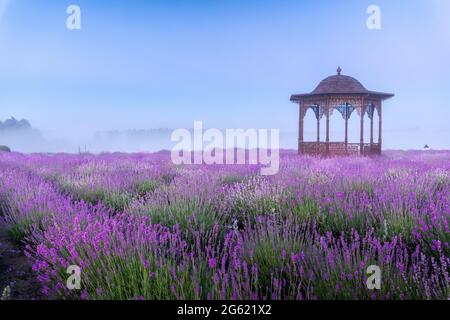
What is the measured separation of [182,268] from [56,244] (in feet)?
4.22

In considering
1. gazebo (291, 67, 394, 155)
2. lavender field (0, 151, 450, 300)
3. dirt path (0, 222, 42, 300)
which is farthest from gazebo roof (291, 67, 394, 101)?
dirt path (0, 222, 42, 300)

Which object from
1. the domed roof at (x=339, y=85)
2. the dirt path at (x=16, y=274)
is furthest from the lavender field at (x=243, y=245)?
the domed roof at (x=339, y=85)

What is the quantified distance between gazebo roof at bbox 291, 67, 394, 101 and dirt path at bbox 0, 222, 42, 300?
14693 mm

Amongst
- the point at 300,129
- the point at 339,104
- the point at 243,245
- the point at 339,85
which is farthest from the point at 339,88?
the point at 243,245

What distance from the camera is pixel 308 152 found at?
16.5m

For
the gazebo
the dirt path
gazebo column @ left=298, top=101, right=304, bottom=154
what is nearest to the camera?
the dirt path

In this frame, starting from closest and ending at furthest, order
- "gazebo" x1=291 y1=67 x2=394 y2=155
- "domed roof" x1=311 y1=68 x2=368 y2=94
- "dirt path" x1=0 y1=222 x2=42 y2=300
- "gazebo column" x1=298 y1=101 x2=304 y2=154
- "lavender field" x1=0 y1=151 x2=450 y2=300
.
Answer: "lavender field" x1=0 y1=151 x2=450 y2=300
"dirt path" x1=0 y1=222 x2=42 y2=300
"gazebo" x1=291 y1=67 x2=394 y2=155
"domed roof" x1=311 y1=68 x2=368 y2=94
"gazebo column" x1=298 y1=101 x2=304 y2=154

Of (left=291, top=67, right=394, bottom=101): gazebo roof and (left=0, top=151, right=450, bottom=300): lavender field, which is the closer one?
(left=0, top=151, right=450, bottom=300): lavender field

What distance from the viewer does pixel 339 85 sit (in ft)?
52.9

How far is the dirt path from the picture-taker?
102 inches

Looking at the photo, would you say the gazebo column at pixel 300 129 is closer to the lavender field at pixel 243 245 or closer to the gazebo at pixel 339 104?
the gazebo at pixel 339 104

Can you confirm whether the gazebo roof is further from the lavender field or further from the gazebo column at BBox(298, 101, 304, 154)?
the lavender field

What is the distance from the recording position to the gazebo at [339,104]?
15602mm
